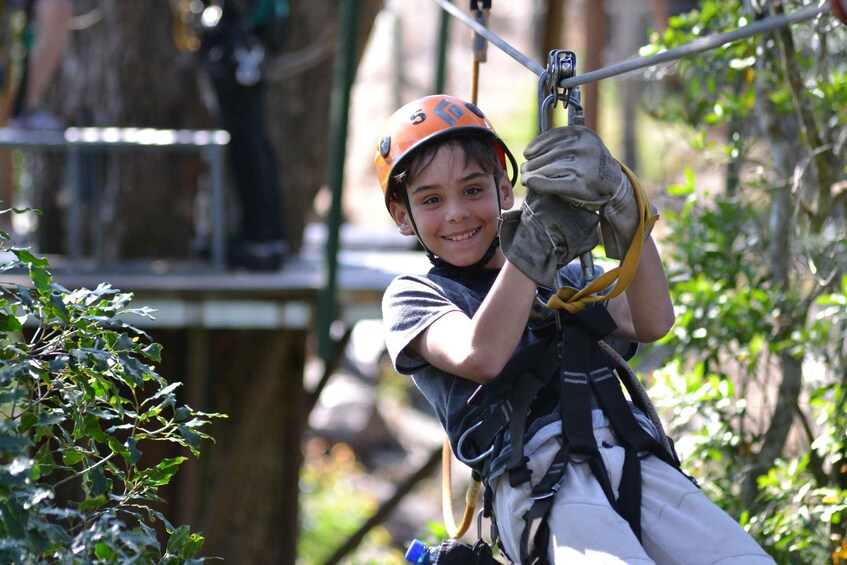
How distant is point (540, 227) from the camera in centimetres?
246

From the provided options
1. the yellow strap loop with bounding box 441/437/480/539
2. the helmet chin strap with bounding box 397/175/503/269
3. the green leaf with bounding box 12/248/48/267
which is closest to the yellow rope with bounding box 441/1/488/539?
the yellow strap loop with bounding box 441/437/480/539

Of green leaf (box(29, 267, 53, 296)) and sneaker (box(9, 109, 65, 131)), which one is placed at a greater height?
sneaker (box(9, 109, 65, 131))

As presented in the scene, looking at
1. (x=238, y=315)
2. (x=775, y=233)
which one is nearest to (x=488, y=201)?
(x=775, y=233)

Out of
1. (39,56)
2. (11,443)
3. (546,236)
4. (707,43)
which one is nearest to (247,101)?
(39,56)

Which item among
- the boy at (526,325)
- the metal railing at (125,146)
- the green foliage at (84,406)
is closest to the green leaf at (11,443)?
the green foliage at (84,406)

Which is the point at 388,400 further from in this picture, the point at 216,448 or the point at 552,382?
the point at 552,382

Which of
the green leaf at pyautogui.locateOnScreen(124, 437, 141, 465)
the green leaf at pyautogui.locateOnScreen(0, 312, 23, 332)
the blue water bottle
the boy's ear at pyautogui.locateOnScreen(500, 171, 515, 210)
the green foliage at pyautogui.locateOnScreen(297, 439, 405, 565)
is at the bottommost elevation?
the green foliage at pyautogui.locateOnScreen(297, 439, 405, 565)

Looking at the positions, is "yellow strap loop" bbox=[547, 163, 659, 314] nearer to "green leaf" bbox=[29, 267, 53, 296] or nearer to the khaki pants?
the khaki pants

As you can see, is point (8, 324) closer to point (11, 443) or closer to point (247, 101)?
point (11, 443)

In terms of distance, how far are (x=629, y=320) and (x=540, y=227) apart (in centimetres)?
52

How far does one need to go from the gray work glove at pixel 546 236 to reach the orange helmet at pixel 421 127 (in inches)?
16.7

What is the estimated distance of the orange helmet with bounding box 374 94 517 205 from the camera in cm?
284

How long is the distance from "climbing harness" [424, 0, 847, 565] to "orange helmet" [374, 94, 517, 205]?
0.19 metres

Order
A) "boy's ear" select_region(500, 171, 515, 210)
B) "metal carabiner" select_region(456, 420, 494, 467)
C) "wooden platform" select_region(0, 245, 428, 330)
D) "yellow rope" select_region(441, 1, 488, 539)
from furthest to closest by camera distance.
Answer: "wooden platform" select_region(0, 245, 428, 330)
"yellow rope" select_region(441, 1, 488, 539)
"boy's ear" select_region(500, 171, 515, 210)
"metal carabiner" select_region(456, 420, 494, 467)
